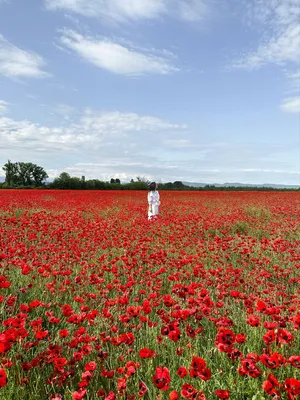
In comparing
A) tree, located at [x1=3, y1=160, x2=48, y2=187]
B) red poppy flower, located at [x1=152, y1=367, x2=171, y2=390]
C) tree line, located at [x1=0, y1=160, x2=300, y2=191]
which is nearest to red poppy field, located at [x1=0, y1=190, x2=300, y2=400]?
red poppy flower, located at [x1=152, y1=367, x2=171, y2=390]

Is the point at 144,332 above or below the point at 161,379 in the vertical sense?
below

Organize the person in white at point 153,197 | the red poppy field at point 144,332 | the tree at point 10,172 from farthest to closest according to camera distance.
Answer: the tree at point 10,172, the person in white at point 153,197, the red poppy field at point 144,332

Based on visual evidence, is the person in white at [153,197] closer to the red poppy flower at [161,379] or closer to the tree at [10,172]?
the red poppy flower at [161,379]

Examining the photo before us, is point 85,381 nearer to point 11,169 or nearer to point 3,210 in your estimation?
point 3,210

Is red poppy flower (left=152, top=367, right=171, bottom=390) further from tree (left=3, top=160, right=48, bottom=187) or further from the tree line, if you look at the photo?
Answer: tree (left=3, top=160, right=48, bottom=187)

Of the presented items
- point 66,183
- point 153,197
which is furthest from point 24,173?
point 153,197

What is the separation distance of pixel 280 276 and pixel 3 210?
10688 mm

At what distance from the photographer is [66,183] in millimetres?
53750

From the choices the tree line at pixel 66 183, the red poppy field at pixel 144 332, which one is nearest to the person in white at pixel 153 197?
the red poppy field at pixel 144 332

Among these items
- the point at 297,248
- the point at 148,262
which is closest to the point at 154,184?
the point at 297,248

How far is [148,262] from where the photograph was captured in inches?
204

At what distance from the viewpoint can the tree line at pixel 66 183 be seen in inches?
2135

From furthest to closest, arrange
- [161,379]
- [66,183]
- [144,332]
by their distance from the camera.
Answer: [66,183] → [144,332] → [161,379]

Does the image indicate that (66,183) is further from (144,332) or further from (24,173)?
(144,332)
